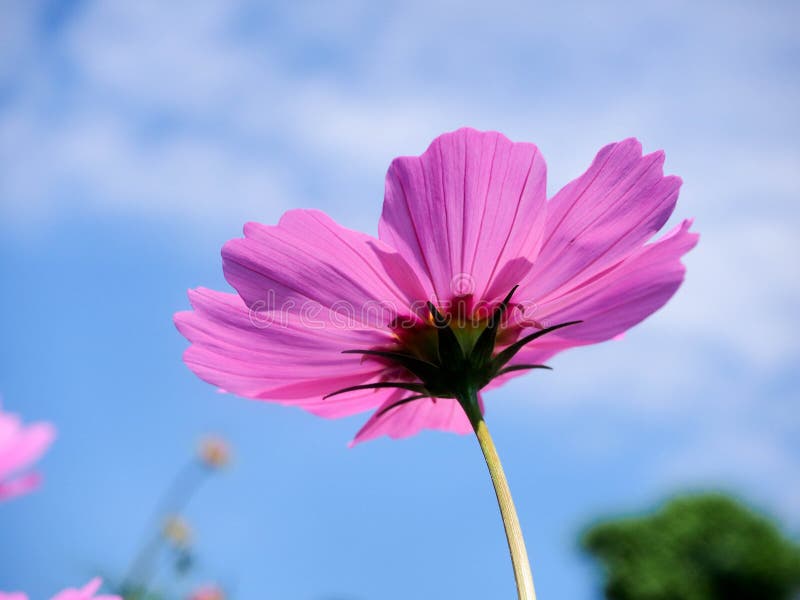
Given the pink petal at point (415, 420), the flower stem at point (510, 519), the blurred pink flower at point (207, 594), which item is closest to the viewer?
the flower stem at point (510, 519)

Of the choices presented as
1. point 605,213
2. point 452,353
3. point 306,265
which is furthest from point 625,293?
point 306,265

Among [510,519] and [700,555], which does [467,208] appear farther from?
[700,555]

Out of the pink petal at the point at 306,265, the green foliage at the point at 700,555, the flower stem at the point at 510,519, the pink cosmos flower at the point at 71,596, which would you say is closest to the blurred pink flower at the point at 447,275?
the pink petal at the point at 306,265

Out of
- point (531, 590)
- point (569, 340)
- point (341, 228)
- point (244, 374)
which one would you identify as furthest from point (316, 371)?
point (531, 590)

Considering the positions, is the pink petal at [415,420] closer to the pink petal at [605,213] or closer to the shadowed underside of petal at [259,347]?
the shadowed underside of petal at [259,347]

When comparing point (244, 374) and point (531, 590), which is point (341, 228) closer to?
point (244, 374)

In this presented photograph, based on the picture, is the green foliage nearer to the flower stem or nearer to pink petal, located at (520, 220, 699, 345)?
pink petal, located at (520, 220, 699, 345)

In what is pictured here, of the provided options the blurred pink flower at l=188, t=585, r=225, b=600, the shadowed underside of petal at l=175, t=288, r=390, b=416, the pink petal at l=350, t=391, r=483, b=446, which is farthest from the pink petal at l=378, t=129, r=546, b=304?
the blurred pink flower at l=188, t=585, r=225, b=600
